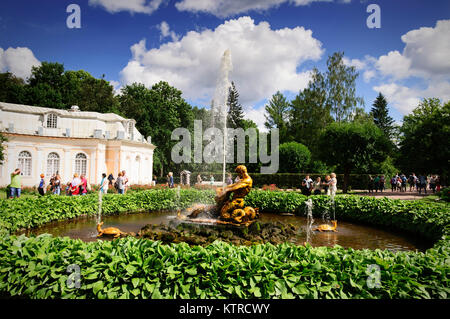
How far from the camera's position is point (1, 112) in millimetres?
27234

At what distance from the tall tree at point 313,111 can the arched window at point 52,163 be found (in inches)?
1207

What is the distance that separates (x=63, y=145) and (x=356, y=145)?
28.7m

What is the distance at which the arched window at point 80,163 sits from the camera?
92.4ft

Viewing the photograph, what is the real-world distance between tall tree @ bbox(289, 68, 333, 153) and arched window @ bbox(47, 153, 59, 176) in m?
30.7

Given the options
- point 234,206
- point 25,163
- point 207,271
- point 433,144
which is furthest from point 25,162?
point 433,144

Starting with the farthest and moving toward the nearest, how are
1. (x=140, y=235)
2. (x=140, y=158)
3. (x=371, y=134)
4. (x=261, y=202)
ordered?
(x=140, y=158) → (x=371, y=134) → (x=261, y=202) → (x=140, y=235)

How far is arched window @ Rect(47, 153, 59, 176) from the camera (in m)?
27.2

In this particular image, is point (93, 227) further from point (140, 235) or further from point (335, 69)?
point (335, 69)

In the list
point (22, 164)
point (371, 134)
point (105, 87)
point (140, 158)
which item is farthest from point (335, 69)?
point (22, 164)

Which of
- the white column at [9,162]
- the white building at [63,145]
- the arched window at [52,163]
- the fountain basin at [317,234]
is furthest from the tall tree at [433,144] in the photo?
the white column at [9,162]

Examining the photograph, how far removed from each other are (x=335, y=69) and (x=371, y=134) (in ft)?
46.5

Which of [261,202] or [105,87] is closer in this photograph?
[261,202]

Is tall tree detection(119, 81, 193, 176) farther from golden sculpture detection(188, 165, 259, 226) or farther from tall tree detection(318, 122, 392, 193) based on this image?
golden sculpture detection(188, 165, 259, 226)

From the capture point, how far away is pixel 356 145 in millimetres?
26094
